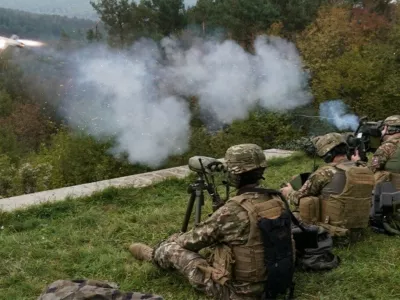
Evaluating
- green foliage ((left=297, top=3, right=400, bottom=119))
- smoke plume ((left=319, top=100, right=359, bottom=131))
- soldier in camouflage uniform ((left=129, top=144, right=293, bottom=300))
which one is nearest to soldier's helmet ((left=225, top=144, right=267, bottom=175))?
soldier in camouflage uniform ((left=129, top=144, right=293, bottom=300))

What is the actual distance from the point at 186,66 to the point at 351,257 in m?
9.94

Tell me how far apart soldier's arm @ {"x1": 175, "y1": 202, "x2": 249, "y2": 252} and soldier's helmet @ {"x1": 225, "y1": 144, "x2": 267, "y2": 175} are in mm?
306

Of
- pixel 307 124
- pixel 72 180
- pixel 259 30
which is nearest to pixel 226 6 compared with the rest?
pixel 259 30

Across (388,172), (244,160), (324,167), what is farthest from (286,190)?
(244,160)

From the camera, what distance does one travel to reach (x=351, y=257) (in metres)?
5.34

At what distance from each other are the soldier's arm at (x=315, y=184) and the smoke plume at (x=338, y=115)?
934 centimetres

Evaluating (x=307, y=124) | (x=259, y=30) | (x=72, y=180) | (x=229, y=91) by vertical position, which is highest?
(x=259, y=30)

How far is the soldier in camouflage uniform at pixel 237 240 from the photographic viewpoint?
399 centimetres

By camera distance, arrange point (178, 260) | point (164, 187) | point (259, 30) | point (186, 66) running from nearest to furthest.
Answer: point (178, 260) < point (164, 187) < point (186, 66) < point (259, 30)

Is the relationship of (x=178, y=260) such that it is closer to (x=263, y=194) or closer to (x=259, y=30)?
(x=263, y=194)

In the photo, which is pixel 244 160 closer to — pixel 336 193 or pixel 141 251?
pixel 336 193

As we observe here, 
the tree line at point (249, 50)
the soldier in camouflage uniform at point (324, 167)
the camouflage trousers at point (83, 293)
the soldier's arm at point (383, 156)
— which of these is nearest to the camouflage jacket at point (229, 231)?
the camouflage trousers at point (83, 293)

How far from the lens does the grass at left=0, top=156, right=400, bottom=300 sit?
185 inches

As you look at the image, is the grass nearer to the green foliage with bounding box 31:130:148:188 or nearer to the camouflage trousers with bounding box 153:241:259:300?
the camouflage trousers with bounding box 153:241:259:300
